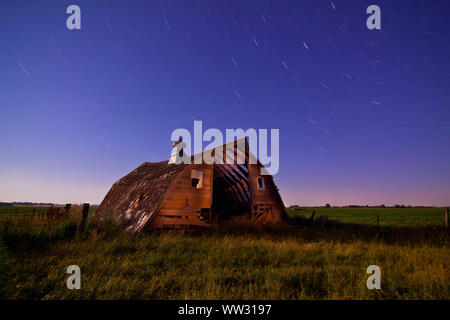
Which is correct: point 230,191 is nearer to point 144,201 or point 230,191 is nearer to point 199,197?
point 199,197

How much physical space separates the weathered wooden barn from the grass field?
2.84 metres

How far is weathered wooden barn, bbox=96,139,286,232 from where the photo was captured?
12180 mm

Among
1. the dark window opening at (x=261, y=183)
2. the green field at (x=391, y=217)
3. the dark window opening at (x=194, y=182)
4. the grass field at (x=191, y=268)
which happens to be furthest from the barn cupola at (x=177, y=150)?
the green field at (x=391, y=217)

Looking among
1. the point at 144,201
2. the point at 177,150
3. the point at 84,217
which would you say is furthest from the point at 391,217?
the point at 84,217

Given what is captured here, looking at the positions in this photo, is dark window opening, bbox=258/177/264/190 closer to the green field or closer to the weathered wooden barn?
the weathered wooden barn

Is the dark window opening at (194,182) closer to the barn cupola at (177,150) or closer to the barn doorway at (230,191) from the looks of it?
the barn doorway at (230,191)

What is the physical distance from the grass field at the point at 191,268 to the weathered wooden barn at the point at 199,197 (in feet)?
9.31

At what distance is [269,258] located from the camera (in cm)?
706

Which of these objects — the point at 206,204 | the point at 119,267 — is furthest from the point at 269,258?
the point at 206,204

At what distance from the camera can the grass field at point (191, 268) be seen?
171 inches

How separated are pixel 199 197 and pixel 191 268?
7.54 metres

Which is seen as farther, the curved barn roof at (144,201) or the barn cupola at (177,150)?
the barn cupola at (177,150)

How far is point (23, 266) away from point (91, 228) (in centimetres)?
425
